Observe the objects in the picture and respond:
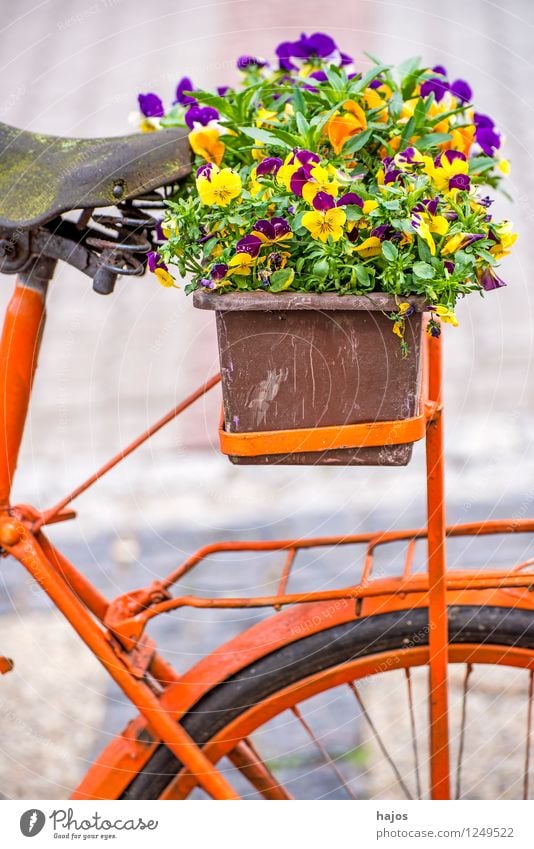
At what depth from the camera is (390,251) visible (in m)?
1.16

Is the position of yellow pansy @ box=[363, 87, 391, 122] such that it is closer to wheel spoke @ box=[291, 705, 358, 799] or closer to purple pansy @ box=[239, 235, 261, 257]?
purple pansy @ box=[239, 235, 261, 257]

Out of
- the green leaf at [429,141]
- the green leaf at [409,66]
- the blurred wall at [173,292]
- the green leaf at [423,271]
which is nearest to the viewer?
the green leaf at [423,271]

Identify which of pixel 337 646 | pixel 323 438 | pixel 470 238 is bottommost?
pixel 337 646

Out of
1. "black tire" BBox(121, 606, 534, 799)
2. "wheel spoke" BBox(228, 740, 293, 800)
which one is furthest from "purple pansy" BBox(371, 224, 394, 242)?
"wheel spoke" BBox(228, 740, 293, 800)

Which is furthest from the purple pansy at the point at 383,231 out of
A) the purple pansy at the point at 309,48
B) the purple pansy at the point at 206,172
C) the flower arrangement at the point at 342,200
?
the purple pansy at the point at 309,48

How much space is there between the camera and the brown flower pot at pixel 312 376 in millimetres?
1198

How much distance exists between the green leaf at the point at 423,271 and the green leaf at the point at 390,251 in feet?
0.09

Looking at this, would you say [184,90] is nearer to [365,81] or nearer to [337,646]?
[365,81]

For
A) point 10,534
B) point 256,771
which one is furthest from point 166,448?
point 10,534

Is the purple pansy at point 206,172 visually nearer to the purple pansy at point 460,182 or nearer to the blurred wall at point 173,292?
the purple pansy at point 460,182

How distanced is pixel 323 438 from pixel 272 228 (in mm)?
262

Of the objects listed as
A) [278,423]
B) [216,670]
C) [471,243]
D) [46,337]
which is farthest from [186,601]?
[46,337]

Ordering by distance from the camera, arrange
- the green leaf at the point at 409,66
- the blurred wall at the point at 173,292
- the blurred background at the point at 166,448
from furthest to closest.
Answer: the blurred wall at the point at 173,292 < the blurred background at the point at 166,448 < the green leaf at the point at 409,66

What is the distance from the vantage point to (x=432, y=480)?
1.41m
